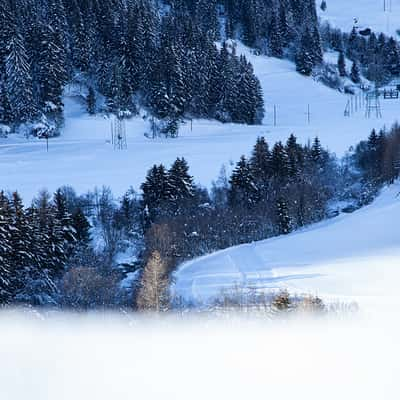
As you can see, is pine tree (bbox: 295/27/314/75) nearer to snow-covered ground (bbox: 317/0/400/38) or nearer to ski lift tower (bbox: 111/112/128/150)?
snow-covered ground (bbox: 317/0/400/38)

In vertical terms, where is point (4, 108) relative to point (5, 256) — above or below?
above

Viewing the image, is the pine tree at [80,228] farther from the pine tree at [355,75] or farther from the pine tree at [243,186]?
the pine tree at [355,75]

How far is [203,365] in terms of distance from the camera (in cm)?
394

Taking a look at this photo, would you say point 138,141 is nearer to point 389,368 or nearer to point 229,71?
point 229,71

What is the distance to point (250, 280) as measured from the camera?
2042 centimetres

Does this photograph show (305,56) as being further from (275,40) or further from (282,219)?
(282,219)

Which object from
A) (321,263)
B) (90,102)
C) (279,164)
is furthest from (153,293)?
(90,102)

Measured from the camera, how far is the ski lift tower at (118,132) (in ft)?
130

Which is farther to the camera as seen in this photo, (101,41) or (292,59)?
(292,59)

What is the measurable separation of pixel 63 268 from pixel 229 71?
35.0m

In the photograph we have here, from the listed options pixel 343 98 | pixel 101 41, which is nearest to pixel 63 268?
pixel 101 41

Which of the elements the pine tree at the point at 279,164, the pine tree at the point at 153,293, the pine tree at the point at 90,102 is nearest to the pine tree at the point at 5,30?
the pine tree at the point at 90,102

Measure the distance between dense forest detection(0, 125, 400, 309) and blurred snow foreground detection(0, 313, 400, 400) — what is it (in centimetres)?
937

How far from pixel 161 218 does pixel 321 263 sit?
8.14 m
